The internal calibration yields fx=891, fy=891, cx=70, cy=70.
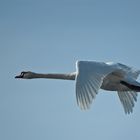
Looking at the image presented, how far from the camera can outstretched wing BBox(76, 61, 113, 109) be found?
86.1 ft

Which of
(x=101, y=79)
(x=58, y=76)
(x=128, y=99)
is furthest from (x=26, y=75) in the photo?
(x=101, y=79)

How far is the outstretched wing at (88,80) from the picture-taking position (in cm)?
2623

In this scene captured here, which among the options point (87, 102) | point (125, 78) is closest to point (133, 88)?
point (125, 78)

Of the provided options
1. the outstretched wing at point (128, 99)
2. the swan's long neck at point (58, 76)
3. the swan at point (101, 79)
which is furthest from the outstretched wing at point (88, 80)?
the outstretched wing at point (128, 99)

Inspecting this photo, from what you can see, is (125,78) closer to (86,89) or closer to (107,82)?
(107,82)

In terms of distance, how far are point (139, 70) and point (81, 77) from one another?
16.2 feet

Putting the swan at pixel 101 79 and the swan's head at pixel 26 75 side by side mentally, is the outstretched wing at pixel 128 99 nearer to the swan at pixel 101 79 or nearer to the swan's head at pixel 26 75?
the swan at pixel 101 79

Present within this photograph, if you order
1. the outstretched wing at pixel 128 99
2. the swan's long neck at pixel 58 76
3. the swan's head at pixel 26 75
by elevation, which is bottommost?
the outstretched wing at pixel 128 99

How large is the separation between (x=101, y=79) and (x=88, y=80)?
1.43 feet

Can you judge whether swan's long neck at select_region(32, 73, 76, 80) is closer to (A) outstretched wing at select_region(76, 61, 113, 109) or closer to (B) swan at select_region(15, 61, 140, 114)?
(B) swan at select_region(15, 61, 140, 114)

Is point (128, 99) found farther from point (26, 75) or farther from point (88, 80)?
point (88, 80)

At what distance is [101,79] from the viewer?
27.2 metres

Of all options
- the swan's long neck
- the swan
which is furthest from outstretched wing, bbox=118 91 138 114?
the swan's long neck

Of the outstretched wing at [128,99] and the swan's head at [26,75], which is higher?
the swan's head at [26,75]
